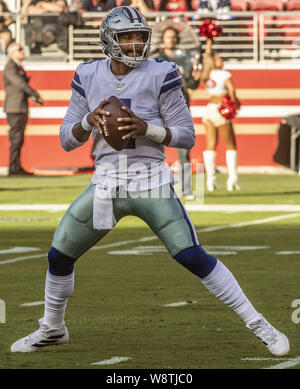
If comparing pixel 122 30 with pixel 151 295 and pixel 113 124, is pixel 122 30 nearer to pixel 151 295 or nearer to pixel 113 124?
pixel 113 124

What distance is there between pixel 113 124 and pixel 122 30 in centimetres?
59

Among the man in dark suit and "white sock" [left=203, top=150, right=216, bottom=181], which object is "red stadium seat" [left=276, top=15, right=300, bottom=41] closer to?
the man in dark suit

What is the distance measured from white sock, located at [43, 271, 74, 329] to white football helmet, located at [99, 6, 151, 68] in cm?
126

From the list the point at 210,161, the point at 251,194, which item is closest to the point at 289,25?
the point at 210,161

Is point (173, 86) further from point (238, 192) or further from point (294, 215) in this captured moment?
point (238, 192)

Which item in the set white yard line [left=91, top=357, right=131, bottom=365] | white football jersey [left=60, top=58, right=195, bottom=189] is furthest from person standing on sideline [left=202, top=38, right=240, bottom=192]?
white yard line [left=91, top=357, right=131, bottom=365]

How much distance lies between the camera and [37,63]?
25.6 metres

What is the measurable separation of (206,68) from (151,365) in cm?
1343

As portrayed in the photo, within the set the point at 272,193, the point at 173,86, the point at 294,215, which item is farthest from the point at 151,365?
the point at 272,193

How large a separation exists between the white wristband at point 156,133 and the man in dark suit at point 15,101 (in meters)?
16.5

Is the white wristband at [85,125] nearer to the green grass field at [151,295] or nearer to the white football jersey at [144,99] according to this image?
the white football jersey at [144,99]

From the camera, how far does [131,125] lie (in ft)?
23.2

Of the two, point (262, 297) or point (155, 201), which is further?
point (262, 297)

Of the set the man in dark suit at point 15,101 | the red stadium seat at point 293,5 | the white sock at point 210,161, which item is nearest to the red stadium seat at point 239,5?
the red stadium seat at point 293,5
